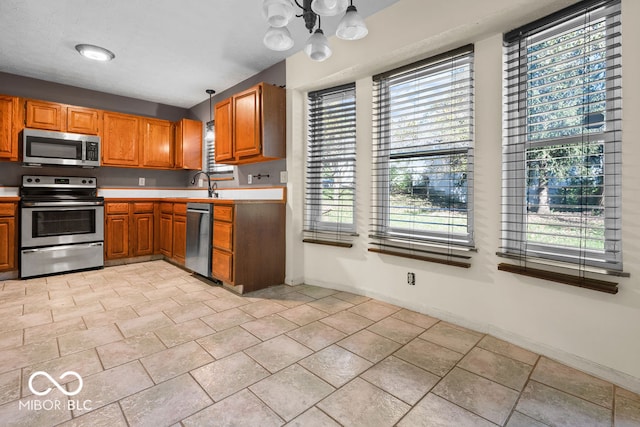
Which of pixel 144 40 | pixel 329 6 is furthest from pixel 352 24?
pixel 144 40

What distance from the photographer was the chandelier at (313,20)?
1610mm

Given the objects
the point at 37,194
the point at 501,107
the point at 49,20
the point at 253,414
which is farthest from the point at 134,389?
the point at 37,194

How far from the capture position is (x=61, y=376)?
1.67 m

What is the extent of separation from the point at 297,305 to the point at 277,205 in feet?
3.53

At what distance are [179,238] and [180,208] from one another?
0.37 meters

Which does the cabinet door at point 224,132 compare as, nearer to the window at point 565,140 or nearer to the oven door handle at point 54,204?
the oven door handle at point 54,204

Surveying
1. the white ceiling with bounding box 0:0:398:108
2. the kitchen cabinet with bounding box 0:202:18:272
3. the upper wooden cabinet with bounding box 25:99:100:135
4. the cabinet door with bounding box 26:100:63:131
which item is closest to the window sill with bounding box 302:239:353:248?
the white ceiling with bounding box 0:0:398:108

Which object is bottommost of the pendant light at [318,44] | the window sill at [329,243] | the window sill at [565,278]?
the window sill at [565,278]

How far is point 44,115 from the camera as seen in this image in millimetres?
3850

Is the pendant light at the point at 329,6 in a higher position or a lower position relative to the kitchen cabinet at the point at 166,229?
higher

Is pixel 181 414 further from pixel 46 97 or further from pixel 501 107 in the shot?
pixel 46 97

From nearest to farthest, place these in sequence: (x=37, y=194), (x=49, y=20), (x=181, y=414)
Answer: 1. (x=181, y=414)
2. (x=49, y=20)
3. (x=37, y=194)

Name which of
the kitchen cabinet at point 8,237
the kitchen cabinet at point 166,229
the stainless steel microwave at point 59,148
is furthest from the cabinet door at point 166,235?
the kitchen cabinet at point 8,237

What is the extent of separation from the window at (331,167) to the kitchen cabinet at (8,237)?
3159 millimetres
